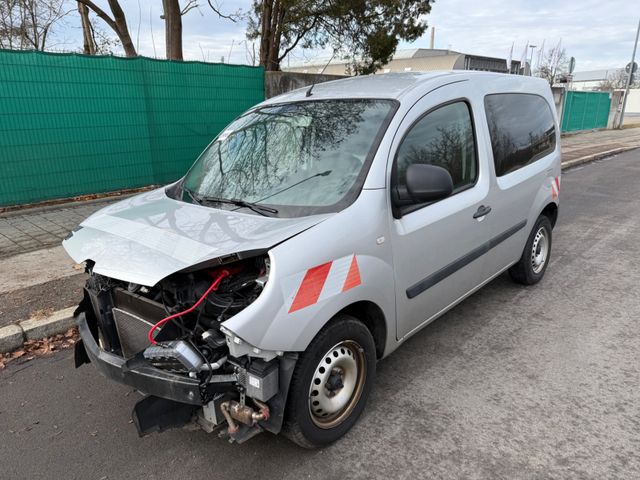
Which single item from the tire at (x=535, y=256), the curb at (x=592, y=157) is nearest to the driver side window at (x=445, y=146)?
the tire at (x=535, y=256)

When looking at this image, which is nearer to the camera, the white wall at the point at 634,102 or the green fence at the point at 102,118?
the green fence at the point at 102,118

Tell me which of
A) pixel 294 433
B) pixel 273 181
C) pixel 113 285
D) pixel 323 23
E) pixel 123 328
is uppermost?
pixel 323 23

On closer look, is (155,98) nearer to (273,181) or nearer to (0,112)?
(0,112)

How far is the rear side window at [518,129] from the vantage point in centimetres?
380

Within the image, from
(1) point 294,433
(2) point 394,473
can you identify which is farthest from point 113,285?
(2) point 394,473

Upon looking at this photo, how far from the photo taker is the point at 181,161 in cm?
873

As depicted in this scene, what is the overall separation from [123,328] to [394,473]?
166 cm

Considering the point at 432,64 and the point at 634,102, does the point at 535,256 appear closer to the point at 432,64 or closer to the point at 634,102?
the point at 432,64

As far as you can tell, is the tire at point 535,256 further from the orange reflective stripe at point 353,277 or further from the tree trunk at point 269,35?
the tree trunk at point 269,35

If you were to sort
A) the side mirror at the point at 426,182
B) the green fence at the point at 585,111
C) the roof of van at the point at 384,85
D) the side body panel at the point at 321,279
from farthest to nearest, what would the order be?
the green fence at the point at 585,111 → the roof of van at the point at 384,85 → the side mirror at the point at 426,182 → the side body panel at the point at 321,279

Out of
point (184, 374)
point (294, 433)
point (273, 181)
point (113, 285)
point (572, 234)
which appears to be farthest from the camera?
point (572, 234)

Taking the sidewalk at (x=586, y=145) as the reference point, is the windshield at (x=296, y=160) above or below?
above

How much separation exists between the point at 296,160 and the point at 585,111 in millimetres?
24716

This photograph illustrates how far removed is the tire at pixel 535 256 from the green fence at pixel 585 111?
738 inches
